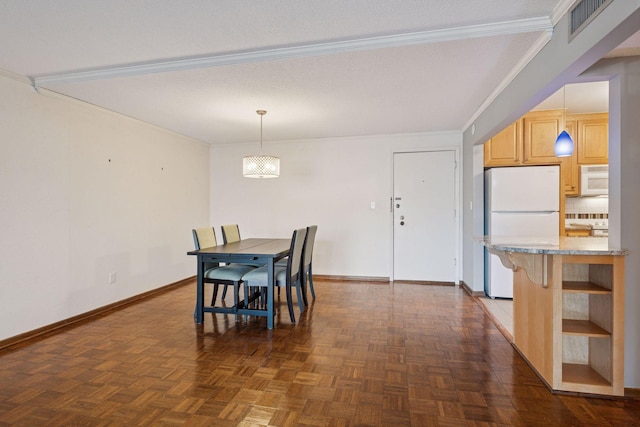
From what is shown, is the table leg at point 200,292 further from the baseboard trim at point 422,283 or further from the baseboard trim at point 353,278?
the baseboard trim at point 422,283

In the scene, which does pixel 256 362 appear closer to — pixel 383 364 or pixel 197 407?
pixel 197 407

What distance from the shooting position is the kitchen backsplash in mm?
4320

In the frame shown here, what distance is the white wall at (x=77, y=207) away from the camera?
2730 millimetres

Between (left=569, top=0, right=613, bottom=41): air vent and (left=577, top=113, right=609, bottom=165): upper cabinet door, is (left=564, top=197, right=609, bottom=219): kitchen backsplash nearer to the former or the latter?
(left=577, top=113, right=609, bottom=165): upper cabinet door

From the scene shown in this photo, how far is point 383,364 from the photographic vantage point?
7.62 feet

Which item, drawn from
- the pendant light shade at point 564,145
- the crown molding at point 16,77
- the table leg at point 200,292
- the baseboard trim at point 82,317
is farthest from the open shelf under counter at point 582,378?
the crown molding at point 16,77

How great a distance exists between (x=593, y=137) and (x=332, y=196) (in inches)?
131

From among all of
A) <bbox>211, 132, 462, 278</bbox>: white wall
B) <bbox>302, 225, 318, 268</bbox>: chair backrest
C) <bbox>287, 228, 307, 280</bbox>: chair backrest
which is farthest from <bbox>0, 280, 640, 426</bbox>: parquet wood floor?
<bbox>211, 132, 462, 278</bbox>: white wall

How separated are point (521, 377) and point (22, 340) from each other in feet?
12.5

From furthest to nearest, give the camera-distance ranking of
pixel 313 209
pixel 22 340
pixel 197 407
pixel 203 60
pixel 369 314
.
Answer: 1. pixel 313 209
2. pixel 369 314
3. pixel 22 340
4. pixel 203 60
5. pixel 197 407

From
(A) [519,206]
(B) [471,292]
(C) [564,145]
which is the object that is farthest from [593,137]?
(B) [471,292]

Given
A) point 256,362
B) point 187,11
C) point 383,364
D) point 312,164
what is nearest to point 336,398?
point 383,364

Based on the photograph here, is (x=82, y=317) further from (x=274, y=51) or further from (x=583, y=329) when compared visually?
(x=583, y=329)

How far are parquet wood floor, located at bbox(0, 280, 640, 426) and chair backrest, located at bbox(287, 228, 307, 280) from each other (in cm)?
46
